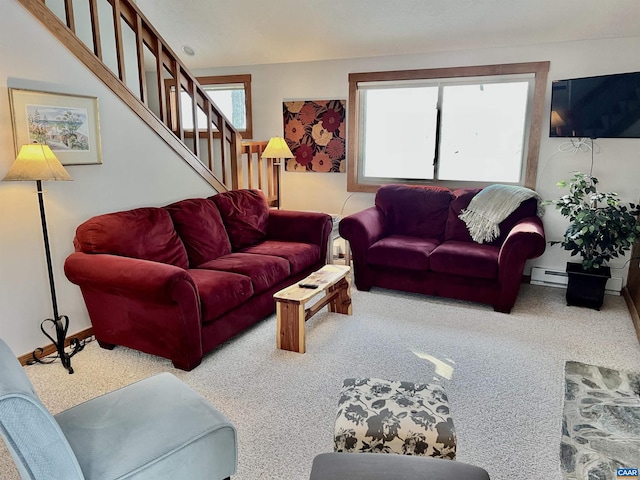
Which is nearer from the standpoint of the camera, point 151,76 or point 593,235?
point 593,235

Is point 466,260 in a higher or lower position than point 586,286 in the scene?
higher

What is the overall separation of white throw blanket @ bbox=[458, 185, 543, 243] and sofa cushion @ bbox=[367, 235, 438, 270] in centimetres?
39

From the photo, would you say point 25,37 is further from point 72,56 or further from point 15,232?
point 15,232

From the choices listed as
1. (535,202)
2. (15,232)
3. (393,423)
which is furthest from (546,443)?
(15,232)

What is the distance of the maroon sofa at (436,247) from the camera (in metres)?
3.57

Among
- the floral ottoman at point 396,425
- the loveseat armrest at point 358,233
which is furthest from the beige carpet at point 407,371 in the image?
the loveseat armrest at point 358,233

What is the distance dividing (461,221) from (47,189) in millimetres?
3395

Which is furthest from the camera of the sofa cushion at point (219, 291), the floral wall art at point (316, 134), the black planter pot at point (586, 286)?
the floral wall art at point (316, 134)

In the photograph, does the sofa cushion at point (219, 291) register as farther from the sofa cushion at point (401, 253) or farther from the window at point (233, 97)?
the window at point (233, 97)

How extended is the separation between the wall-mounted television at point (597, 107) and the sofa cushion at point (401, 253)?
5.03 ft

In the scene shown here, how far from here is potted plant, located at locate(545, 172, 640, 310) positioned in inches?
138

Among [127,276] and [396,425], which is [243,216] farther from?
[396,425]

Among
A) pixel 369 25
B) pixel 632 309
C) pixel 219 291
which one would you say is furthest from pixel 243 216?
pixel 632 309

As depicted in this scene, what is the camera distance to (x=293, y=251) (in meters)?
3.76
